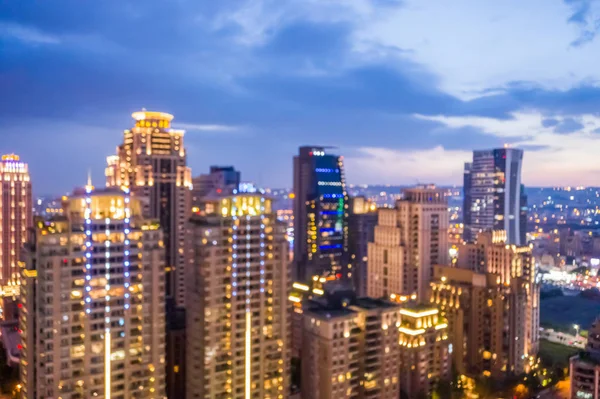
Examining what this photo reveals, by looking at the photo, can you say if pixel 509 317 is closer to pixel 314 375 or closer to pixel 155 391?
pixel 314 375

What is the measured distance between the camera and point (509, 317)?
127 feet

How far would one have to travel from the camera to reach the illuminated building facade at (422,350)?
3378cm

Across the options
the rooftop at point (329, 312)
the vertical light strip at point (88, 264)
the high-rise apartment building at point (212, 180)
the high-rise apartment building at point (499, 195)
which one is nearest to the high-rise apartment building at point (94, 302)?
the vertical light strip at point (88, 264)

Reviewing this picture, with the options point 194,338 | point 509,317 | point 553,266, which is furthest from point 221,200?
point 553,266

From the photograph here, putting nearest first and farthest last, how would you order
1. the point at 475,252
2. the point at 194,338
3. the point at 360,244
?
the point at 194,338 < the point at 475,252 < the point at 360,244

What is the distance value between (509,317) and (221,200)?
23.2m

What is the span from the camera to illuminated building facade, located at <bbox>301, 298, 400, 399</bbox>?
28391 millimetres

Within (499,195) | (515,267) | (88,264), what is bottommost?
(515,267)

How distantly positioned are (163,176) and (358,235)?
31.8 m

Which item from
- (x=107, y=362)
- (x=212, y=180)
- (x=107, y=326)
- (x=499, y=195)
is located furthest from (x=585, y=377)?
(x=499, y=195)

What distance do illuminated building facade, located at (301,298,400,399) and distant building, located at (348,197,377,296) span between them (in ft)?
114

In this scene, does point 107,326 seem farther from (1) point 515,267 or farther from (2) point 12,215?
(2) point 12,215

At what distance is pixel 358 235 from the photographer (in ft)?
226

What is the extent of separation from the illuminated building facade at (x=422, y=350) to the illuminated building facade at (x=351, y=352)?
10.4ft
